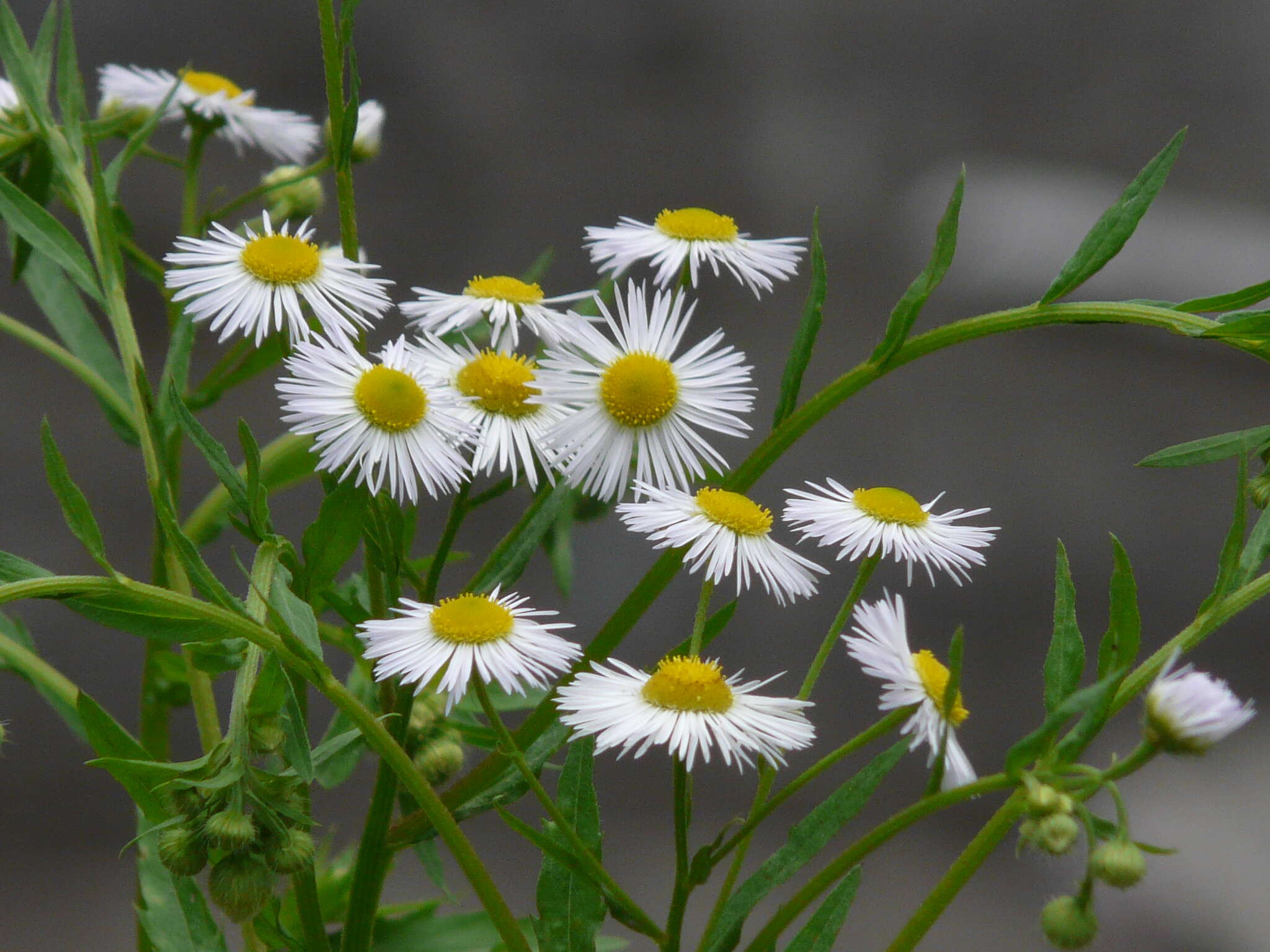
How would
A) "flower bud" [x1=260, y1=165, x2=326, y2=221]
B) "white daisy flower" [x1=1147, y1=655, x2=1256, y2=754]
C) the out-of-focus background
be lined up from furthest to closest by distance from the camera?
1. the out-of-focus background
2. "flower bud" [x1=260, y1=165, x2=326, y2=221]
3. "white daisy flower" [x1=1147, y1=655, x2=1256, y2=754]

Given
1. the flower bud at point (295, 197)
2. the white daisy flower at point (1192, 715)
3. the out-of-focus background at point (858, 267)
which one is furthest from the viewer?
the out-of-focus background at point (858, 267)

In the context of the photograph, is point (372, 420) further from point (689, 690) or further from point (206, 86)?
point (206, 86)

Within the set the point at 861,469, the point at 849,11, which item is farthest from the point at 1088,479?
the point at 849,11

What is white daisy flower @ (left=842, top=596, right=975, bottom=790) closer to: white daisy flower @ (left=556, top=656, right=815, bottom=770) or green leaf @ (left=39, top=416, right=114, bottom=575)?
white daisy flower @ (left=556, top=656, right=815, bottom=770)

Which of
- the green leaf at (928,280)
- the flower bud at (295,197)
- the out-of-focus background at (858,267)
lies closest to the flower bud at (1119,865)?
the green leaf at (928,280)

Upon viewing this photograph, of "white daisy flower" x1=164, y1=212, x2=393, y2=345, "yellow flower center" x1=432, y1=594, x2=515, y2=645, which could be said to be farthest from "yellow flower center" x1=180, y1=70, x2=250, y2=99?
"yellow flower center" x1=432, y1=594, x2=515, y2=645

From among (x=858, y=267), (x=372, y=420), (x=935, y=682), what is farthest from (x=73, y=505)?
(x=858, y=267)

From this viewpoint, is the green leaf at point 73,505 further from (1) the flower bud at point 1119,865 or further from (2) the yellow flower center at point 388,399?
(1) the flower bud at point 1119,865
